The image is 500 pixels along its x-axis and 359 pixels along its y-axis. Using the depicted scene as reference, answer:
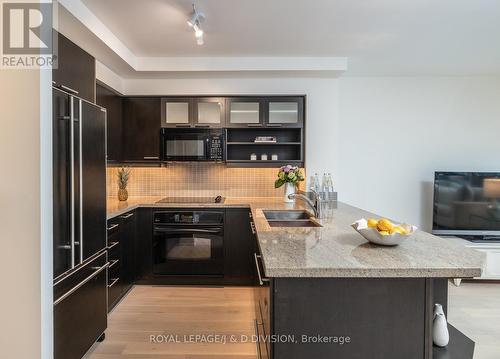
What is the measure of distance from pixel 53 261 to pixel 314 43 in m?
2.90

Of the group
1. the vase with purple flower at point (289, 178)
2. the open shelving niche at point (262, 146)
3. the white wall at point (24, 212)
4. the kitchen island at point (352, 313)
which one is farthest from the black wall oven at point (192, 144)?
the kitchen island at point (352, 313)

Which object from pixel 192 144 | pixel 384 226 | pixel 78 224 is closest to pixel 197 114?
pixel 192 144

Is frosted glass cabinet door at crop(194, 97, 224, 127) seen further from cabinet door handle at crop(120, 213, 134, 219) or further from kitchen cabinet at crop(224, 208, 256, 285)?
cabinet door handle at crop(120, 213, 134, 219)

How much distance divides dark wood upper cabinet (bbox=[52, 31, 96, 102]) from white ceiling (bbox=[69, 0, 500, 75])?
46cm

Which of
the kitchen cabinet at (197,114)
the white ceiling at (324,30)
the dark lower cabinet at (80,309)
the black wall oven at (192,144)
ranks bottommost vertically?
the dark lower cabinet at (80,309)

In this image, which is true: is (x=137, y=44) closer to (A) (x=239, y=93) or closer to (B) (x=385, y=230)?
(A) (x=239, y=93)

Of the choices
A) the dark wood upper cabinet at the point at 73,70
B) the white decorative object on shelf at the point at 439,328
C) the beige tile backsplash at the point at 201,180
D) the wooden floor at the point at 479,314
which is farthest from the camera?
the beige tile backsplash at the point at 201,180

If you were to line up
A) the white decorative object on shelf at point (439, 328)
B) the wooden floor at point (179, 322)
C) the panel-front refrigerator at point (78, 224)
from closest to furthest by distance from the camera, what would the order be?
the white decorative object on shelf at point (439, 328)
the panel-front refrigerator at point (78, 224)
the wooden floor at point (179, 322)

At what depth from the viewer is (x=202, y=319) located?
9.00 ft

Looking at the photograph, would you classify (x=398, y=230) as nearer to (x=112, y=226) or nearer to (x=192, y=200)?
(x=112, y=226)

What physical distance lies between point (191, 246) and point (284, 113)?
1.94m

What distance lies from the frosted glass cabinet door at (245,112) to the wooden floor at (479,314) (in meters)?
2.83

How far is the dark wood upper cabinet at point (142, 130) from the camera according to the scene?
3734 millimetres

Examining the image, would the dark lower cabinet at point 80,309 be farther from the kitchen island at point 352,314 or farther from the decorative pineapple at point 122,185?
the decorative pineapple at point 122,185
